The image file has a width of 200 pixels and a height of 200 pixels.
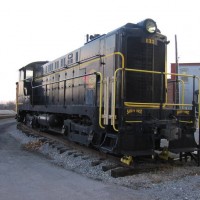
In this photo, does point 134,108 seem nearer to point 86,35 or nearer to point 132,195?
point 132,195

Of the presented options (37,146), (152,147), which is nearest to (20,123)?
(37,146)

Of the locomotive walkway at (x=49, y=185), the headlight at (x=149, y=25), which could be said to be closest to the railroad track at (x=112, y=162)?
the locomotive walkway at (x=49, y=185)

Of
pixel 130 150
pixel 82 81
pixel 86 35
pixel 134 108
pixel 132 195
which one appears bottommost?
pixel 132 195

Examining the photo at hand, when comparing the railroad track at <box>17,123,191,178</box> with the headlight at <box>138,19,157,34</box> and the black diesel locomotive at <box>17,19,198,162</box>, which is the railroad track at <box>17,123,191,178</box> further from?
the headlight at <box>138,19,157,34</box>

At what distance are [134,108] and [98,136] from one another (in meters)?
1.35

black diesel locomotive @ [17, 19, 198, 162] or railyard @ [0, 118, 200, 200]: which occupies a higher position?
black diesel locomotive @ [17, 19, 198, 162]

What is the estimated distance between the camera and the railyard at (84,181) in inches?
213

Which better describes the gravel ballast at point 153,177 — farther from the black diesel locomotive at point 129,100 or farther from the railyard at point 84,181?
the black diesel locomotive at point 129,100

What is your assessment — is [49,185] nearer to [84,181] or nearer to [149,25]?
[84,181]

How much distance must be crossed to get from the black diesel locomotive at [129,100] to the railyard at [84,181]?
56cm

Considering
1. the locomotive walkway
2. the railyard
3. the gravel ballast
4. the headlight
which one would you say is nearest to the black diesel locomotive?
the headlight

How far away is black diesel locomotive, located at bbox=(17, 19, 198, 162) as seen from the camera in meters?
7.14

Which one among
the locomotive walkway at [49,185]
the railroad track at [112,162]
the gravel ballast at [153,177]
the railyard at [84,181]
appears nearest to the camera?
the locomotive walkway at [49,185]

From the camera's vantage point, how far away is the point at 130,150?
7020mm
